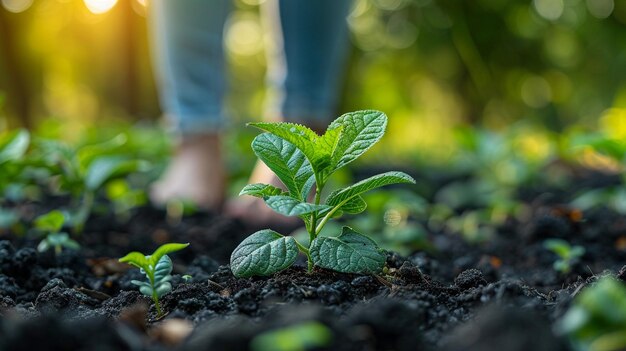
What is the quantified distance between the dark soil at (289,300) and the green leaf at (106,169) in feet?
0.53

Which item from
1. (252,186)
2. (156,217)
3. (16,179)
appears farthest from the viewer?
(156,217)

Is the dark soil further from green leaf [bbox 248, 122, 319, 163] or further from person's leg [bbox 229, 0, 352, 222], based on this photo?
person's leg [bbox 229, 0, 352, 222]

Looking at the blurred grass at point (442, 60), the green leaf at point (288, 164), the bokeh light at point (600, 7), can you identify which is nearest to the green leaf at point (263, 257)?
the green leaf at point (288, 164)

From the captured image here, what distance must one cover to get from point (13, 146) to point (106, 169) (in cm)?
25

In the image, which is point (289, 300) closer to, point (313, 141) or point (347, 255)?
point (347, 255)

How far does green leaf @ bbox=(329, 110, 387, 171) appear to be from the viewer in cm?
116

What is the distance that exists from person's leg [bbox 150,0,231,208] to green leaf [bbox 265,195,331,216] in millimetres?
1682

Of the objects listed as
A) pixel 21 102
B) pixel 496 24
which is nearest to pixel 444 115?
pixel 496 24

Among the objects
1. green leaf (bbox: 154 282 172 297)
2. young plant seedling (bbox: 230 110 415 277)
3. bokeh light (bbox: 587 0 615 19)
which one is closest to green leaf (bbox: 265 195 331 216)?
young plant seedling (bbox: 230 110 415 277)

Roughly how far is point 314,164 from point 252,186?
0.11 meters

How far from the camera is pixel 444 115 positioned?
1099 centimetres

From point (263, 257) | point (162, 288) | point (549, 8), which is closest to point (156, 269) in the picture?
point (162, 288)

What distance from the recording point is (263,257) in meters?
1.12

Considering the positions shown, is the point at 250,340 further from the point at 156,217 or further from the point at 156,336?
the point at 156,217
